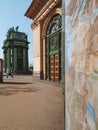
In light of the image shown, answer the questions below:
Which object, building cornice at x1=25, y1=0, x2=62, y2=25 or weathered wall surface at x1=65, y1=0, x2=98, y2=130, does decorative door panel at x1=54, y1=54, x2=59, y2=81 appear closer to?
building cornice at x1=25, y1=0, x2=62, y2=25

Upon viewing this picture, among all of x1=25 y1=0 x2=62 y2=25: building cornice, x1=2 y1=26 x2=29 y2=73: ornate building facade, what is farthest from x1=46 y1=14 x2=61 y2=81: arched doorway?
x1=2 y1=26 x2=29 y2=73: ornate building facade

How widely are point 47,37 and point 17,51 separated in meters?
28.1

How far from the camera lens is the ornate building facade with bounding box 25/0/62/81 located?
13.9 metres

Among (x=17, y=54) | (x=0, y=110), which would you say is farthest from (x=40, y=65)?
(x=17, y=54)

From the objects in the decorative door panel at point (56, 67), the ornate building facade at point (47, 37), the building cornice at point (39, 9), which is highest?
the building cornice at point (39, 9)

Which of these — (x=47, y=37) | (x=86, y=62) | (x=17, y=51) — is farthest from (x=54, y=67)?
(x=17, y=51)

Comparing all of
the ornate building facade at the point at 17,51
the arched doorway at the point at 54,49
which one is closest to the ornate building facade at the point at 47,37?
the arched doorway at the point at 54,49

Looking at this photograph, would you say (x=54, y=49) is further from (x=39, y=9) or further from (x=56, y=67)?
(x=39, y=9)

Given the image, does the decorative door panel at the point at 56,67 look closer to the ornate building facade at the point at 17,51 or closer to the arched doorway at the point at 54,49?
the arched doorway at the point at 54,49

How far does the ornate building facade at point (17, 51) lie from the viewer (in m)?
42.8

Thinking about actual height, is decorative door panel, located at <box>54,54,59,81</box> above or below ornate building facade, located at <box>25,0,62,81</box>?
below

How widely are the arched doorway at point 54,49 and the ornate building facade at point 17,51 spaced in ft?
89.6

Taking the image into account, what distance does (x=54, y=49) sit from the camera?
14.7 m

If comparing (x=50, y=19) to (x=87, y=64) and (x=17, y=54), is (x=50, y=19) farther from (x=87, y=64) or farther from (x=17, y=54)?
(x=17, y=54)
